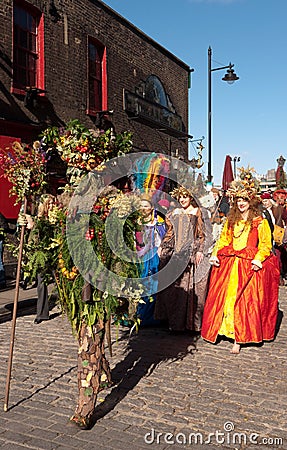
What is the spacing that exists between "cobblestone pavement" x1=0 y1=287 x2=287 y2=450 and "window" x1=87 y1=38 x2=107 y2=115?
9388mm

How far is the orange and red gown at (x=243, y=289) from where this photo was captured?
567 centimetres

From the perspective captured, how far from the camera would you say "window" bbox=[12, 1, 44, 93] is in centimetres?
1116

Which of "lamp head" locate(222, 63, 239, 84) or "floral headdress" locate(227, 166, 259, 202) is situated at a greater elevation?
"lamp head" locate(222, 63, 239, 84)

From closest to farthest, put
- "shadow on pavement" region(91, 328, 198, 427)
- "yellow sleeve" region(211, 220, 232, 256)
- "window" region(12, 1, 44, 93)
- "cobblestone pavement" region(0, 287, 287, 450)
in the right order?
"cobblestone pavement" region(0, 287, 287, 450) < "shadow on pavement" region(91, 328, 198, 427) < "yellow sleeve" region(211, 220, 232, 256) < "window" region(12, 1, 44, 93)

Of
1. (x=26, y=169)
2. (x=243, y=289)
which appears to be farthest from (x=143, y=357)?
(x=26, y=169)

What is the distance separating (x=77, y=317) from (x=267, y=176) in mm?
64283

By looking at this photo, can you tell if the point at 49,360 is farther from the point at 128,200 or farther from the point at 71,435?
the point at 128,200

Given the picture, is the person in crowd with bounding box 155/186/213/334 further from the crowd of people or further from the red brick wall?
the red brick wall

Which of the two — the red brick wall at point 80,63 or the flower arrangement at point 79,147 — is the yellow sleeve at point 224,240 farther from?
the red brick wall at point 80,63

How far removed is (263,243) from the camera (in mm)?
5766

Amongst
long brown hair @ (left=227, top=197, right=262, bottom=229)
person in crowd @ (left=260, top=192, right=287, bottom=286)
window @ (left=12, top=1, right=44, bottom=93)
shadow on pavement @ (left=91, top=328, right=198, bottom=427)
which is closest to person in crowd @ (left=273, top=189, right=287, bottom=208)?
person in crowd @ (left=260, top=192, right=287, bottom=286)

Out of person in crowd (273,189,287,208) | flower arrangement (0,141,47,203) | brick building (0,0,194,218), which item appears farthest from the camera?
brick building (0,0,194,218)

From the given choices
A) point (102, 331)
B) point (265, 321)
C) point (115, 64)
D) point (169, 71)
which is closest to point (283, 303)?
point (265, 321)

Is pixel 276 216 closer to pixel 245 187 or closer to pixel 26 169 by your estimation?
pixel 245 187
